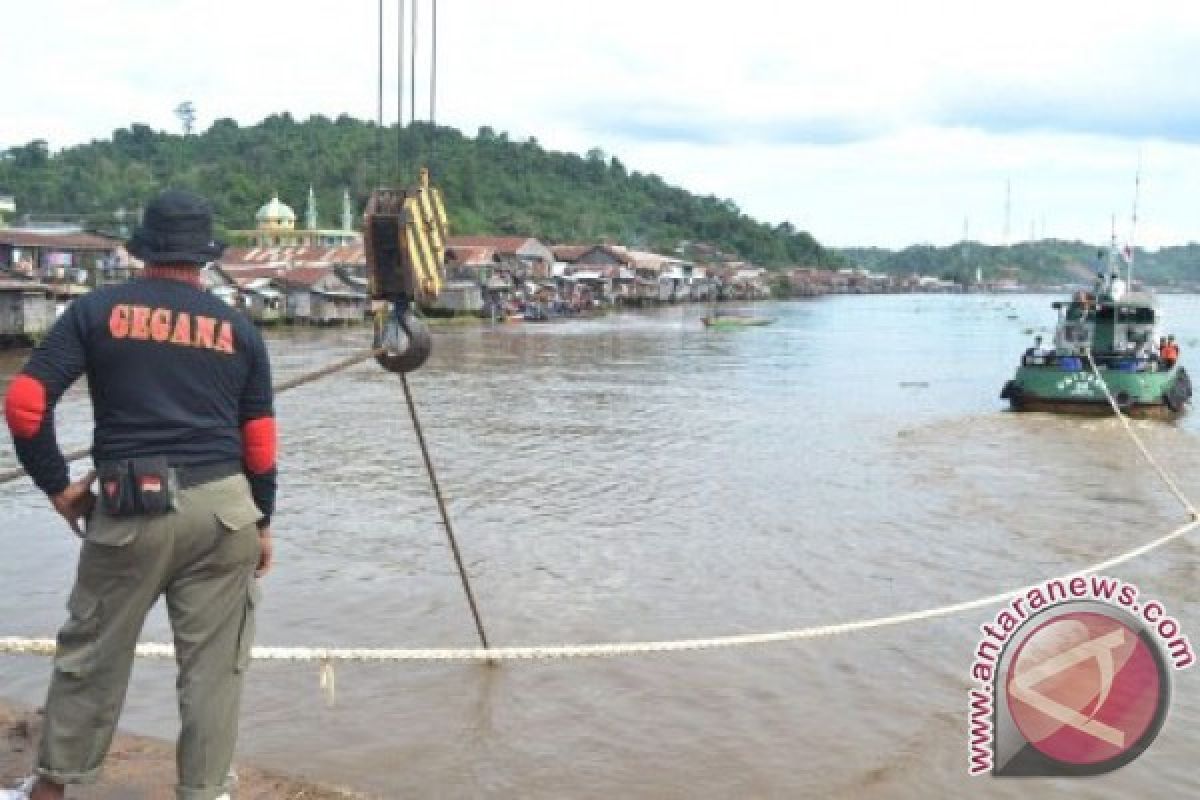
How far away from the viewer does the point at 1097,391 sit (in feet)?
76.1

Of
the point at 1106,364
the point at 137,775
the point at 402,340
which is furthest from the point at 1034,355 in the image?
the point at 137,775

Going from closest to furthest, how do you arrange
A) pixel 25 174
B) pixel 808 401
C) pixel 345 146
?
1. pixel 808 401
2. pixel 25 174
3. pixel 345 146

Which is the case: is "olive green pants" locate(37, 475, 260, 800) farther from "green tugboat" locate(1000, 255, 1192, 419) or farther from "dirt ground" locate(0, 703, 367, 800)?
"green tugboat" locate(1000, 255, 1192, 419)

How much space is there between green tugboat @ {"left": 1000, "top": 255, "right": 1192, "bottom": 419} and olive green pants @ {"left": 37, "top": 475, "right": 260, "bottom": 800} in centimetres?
2263

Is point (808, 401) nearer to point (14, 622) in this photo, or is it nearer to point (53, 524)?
point (53, 524)

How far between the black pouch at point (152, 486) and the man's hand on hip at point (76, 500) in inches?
7.6

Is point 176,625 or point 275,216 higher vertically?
point 275,216

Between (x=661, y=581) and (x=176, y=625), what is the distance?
22.7ft

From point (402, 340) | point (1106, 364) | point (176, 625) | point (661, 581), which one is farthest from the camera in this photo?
point (1106, 364)

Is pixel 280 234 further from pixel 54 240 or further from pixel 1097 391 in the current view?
pixel 1097 391

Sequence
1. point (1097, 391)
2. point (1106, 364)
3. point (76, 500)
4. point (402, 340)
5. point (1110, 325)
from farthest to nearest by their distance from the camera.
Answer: point (1110, 325), point (1106, 364), point (1097, 391), point (402, 340), point (76, 500)

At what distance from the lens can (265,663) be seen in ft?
23.2

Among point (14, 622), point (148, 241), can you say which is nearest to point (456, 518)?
point (14, 622)

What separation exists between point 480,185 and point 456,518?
115333 mm
